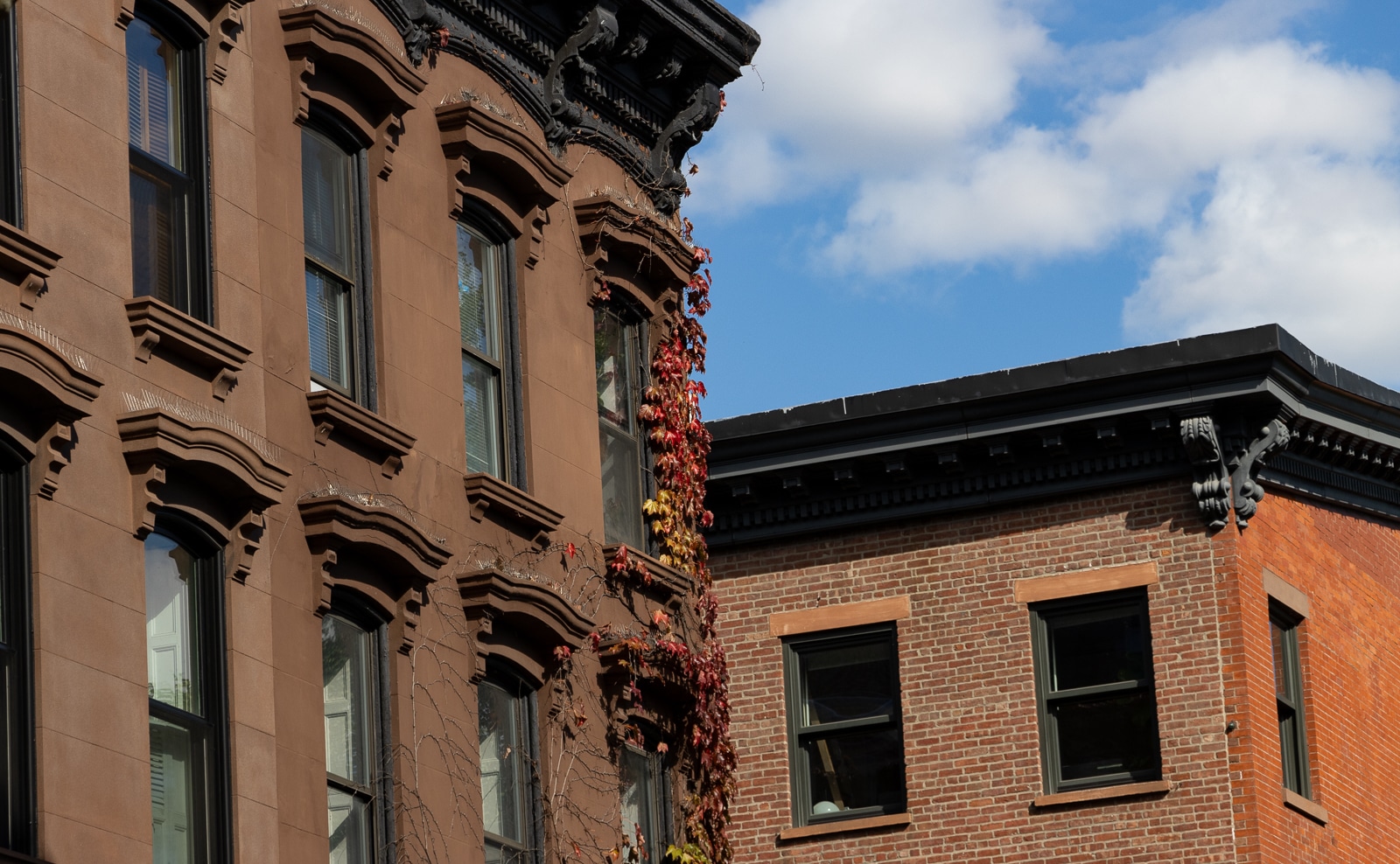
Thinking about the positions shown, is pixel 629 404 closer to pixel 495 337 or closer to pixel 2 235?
pixel 495 337

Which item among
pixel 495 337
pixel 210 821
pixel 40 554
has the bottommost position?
pixel 210 821

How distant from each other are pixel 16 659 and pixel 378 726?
409 cm

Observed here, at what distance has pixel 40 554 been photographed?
42.7 feet

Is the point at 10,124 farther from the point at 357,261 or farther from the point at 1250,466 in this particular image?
the point at 1250,466

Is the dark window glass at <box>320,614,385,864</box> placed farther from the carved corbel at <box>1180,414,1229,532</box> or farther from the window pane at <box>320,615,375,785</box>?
the carved corbel at <box>1180,414,1229,532</box>

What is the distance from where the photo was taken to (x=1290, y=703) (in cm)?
2497

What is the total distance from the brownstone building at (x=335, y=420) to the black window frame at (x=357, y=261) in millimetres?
31

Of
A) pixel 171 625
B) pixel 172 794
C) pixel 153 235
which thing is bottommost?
pixel 172 794

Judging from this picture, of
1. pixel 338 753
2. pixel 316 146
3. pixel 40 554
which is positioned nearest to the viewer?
pixel 40 554

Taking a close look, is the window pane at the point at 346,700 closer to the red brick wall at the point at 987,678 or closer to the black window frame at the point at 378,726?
the black window frame at the point at 378,726

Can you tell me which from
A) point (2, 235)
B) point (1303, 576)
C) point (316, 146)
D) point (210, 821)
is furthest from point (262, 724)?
point (1303, 576)

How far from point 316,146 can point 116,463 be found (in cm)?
427

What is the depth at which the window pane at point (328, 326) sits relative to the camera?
16844mm

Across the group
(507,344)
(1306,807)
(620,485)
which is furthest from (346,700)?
(1306,807)
